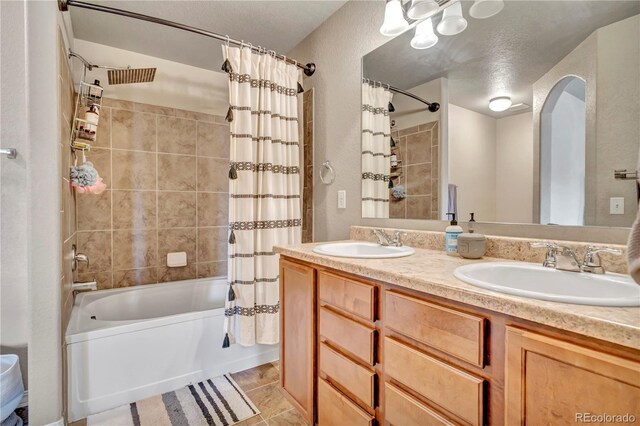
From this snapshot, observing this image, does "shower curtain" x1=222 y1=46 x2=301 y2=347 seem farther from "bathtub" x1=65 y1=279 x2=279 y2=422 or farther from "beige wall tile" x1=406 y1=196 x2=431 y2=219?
"beige wall tile" x1=406 y1=196 x2=431 y2=219

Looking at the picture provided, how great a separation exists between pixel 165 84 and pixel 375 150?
203 centimetres

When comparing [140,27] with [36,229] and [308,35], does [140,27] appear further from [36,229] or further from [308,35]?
[36,229]

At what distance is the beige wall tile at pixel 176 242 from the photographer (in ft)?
8.57

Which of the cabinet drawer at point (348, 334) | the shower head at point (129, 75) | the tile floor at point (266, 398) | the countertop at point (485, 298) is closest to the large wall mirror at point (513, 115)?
the countertop at point (485, 298)

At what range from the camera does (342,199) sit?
2.05 m

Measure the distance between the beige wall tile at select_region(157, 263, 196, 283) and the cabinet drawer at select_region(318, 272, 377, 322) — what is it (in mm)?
→ 1886

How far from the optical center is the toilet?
4.35ft

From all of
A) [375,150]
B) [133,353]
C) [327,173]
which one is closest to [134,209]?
[133,353]

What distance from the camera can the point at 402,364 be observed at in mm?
926

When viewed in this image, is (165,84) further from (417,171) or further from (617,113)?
(617,113)

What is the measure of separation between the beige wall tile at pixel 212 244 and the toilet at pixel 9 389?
55.9 inches

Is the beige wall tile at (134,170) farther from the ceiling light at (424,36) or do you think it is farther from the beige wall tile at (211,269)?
the ceiling light at (424,36)

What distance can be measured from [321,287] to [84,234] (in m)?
2.11

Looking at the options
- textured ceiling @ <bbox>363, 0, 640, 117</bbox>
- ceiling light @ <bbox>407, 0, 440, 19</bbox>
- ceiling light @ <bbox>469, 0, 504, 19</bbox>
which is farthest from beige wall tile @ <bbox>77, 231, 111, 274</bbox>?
ceiling light @ <bbox>469, 0, 504, 19</bbox>
